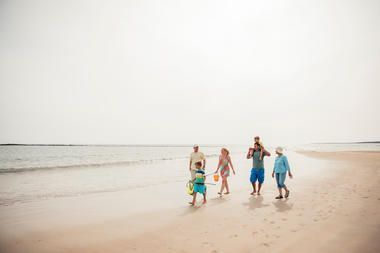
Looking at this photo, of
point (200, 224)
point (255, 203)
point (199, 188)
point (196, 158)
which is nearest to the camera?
point (200, 224)

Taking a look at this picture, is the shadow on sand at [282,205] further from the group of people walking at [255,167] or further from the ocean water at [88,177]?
the ocean water at [88,177]

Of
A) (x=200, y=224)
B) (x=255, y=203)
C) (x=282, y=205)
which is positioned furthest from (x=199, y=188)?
(x=282, y=205)

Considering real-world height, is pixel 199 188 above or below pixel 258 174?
below

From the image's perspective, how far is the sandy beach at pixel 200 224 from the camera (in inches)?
197

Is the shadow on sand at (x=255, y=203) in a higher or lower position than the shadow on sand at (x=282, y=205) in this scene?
lower

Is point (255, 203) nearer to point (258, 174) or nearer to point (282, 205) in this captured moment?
point (282, 205)

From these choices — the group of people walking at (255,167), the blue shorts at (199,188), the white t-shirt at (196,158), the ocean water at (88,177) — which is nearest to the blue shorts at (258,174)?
the group of people walking at (255,167)

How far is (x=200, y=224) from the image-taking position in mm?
6398

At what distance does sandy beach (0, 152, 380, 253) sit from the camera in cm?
499

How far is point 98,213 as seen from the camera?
311 inches

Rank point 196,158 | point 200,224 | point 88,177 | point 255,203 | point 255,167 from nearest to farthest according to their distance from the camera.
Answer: point 200,224, point 255,203, point 196,158, point 255,167, point 88,177

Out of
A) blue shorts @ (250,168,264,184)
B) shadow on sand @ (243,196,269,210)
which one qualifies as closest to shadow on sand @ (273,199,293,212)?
shadow on sand @ (243,196,269,210)

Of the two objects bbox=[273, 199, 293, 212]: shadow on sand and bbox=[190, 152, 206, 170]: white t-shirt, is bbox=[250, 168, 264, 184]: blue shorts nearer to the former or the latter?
bbox=[273, 199, 293, 212]: shadow on sand

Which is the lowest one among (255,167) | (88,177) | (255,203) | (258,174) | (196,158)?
(88,177)
